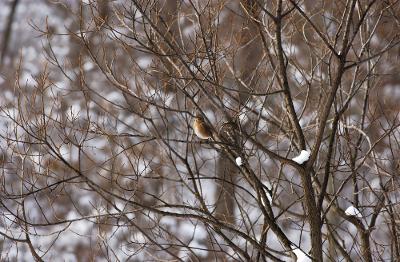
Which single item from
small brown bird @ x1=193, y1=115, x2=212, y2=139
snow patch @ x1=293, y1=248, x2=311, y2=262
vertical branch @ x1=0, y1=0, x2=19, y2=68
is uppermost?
vertical branch @ x1=0, y1=0, x2=19, y2=68

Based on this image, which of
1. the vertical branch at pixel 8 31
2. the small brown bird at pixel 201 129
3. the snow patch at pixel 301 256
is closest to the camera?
the snow patch at pixel 301 256

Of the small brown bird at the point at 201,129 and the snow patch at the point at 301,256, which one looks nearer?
the snow patch at the point at 301,256

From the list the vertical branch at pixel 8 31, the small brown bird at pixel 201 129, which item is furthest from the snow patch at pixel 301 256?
the vertical branch at pixel 8 31

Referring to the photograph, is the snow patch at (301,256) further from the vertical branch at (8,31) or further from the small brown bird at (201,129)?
the vertical branch at (8,31)

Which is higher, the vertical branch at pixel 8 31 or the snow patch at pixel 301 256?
the vertical branch at pixel 8 31

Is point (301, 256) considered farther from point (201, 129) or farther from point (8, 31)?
point (8, 31)

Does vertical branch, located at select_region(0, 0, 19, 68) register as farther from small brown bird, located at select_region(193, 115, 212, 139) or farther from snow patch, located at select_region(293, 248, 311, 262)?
snow patch, located at select_region(293, 248, 311, 262)

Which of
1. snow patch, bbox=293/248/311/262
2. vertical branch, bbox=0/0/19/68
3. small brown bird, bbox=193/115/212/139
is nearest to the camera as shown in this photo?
snow patch, bbox=293/248/311/262

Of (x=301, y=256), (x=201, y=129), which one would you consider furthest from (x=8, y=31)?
(x=301, y=256)

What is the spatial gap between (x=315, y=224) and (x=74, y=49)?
394 inches

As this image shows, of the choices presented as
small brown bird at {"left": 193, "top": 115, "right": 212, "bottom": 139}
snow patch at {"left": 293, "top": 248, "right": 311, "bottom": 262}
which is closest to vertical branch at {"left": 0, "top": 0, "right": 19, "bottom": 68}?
small brown bird at {"left": 193, "top": 115, "right": 212, "bottom": 139}

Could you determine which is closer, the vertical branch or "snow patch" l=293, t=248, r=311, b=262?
"snow patch" l=293, t=248, r=311, b=262

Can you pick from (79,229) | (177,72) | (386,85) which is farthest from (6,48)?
(177,72)

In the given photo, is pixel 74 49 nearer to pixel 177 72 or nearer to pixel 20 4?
pixel 20 4
